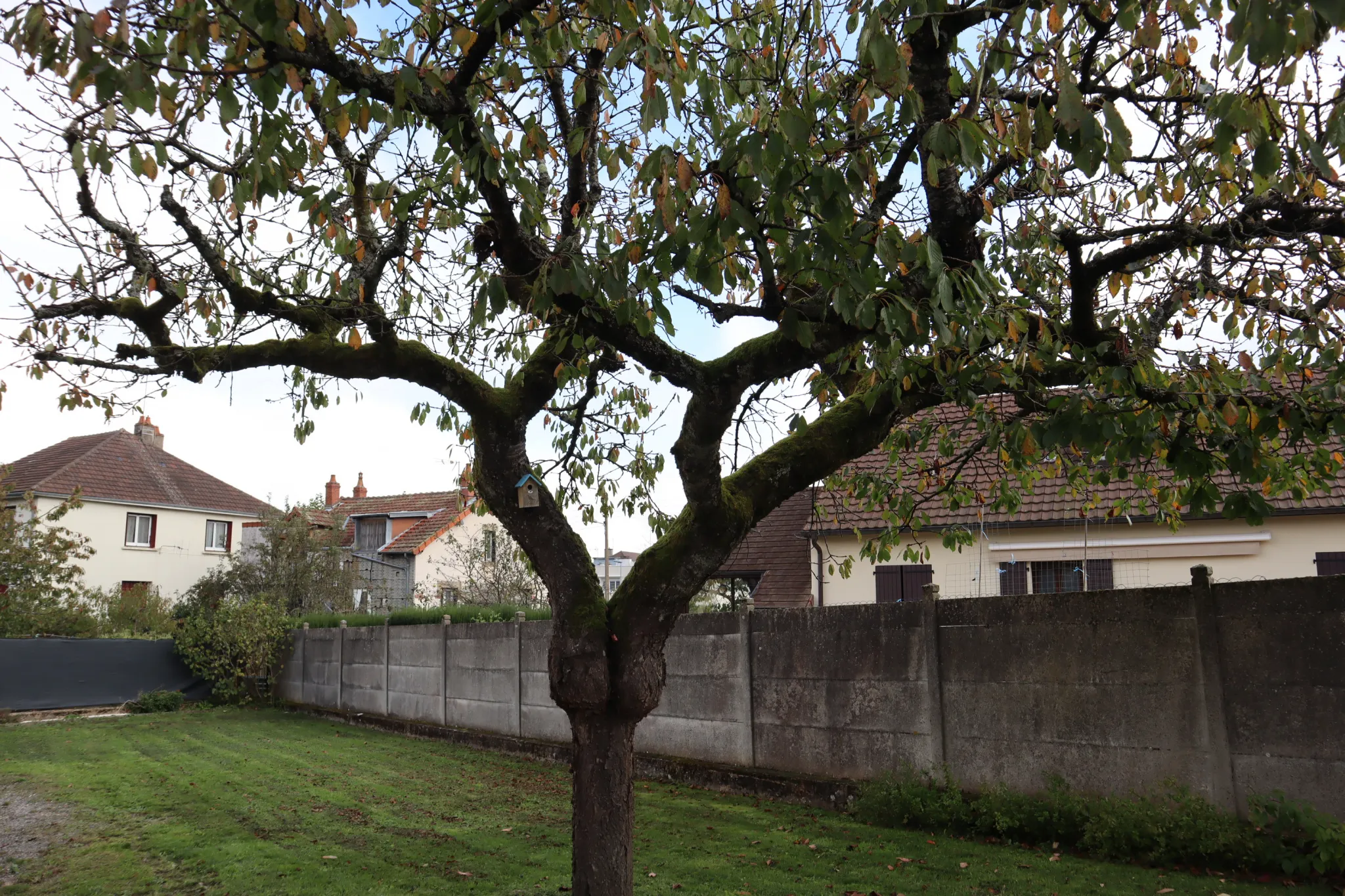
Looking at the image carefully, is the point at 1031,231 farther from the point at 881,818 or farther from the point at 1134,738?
the point at 881,818

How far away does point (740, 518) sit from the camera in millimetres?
5625

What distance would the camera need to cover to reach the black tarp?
763 inches

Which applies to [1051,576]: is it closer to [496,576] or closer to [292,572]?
[496,576]

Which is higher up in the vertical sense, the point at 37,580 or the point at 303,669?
the point at 37,580

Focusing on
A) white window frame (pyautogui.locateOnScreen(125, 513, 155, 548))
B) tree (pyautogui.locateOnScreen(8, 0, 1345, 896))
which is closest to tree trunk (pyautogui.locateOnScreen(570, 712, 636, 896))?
tree (pyautogui.locateOnScreen(8, 0, 1345, 896))

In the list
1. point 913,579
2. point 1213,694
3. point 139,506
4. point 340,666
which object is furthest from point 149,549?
point 1213,694

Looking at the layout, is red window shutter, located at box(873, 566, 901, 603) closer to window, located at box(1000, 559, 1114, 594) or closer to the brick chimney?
window, located at box(1000, 559, 1114, 594)

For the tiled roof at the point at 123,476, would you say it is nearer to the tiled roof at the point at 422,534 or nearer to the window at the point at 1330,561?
the tiled roof at the point at 422,534

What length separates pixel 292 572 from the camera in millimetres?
29672

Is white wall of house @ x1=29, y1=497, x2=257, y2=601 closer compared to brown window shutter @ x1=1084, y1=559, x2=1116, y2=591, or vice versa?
brown window shutter @ x1=1084, y1=559, x2=1116, y2=591

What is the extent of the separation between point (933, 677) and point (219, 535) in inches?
1364

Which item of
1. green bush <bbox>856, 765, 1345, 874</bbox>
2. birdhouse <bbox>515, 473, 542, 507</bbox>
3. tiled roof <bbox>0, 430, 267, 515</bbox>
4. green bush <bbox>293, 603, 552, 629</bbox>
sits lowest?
green bush <bbox>856, 765, 1345, 874</bbox>

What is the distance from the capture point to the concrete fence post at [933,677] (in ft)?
28.0

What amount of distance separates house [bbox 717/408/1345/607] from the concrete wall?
2318mm
